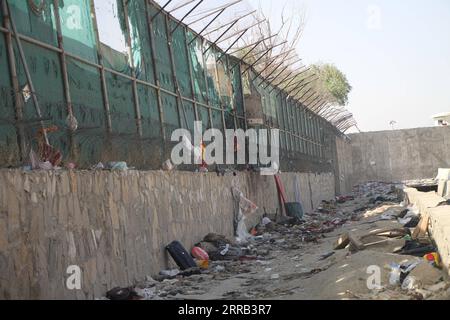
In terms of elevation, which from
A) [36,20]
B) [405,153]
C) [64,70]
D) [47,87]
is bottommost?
[405,153]

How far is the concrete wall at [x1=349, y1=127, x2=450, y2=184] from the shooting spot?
46031 millimetres

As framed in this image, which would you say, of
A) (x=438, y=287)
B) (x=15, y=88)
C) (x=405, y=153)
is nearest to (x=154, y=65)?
(x=15, y=88)

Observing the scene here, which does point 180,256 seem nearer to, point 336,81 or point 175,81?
point 175,81

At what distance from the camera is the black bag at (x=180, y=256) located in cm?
986

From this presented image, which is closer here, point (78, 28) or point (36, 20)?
point (36, 20)

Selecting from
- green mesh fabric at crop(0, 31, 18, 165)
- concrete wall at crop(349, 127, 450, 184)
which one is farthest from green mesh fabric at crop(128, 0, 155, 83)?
concrete wall at crop(349, 127, 450, 184)

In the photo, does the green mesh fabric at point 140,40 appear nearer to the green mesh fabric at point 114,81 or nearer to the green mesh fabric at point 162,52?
the green mesh fabric at point 114,81

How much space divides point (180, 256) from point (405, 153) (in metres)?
39.4

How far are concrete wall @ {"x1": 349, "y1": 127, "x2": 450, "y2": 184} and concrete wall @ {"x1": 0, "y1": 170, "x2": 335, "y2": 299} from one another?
36.5 meters

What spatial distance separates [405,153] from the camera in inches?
1838

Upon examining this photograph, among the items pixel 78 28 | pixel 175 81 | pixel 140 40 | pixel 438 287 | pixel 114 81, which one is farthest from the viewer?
pixel 175 81

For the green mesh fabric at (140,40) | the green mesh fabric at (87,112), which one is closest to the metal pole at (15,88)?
the green mesh fabric at (87,112)
